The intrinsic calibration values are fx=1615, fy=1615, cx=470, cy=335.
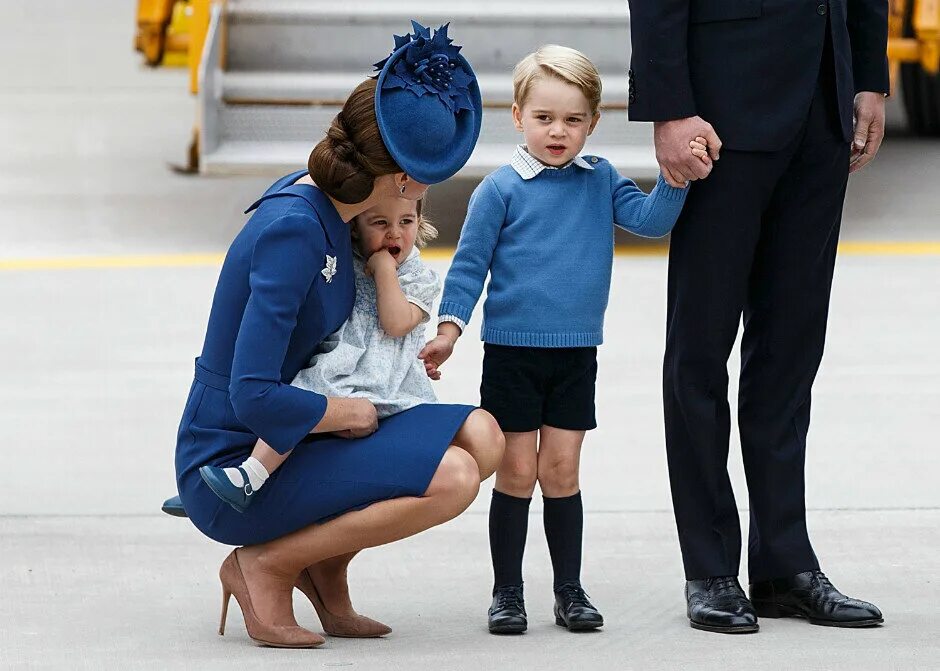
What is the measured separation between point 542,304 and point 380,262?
12.7 inches

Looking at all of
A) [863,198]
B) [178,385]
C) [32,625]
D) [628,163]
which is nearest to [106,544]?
[32,625]

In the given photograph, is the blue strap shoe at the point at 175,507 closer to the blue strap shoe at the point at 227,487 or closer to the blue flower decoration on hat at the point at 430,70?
the blue strap shoe at the point at 227,487

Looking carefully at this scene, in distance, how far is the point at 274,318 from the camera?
277 centimetres

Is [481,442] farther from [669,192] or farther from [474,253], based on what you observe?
[669,192]

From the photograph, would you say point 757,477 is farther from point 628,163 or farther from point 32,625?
point 628,163

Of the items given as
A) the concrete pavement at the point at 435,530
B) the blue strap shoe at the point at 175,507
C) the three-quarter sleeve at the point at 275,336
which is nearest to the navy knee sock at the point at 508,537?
the concrete pavement at the point at 435,530

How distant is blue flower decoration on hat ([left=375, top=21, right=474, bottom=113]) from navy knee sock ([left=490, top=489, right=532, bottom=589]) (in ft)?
2.53

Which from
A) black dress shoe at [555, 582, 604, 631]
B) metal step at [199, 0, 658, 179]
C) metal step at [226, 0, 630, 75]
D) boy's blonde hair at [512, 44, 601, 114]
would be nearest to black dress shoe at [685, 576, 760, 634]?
black dress shoe at [555, 582, 604, 631]

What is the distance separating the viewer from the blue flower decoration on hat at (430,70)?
113 inches

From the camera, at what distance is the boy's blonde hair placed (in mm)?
3033

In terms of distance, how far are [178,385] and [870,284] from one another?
116 inches

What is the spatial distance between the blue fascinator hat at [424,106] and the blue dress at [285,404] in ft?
0.62

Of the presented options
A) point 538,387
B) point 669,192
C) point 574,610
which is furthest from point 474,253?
point 574,610

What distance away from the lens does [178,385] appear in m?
5.24
